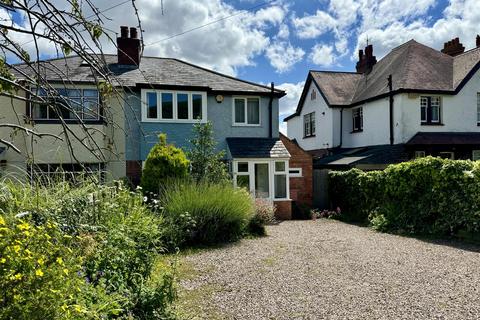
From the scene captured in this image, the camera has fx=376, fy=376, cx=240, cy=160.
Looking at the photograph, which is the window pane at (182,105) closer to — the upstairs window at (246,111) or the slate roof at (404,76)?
the upstairs window at (246,111)

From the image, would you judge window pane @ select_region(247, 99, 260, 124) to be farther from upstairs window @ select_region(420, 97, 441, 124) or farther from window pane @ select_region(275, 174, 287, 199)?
upstairs window @ select_region(420, 97, 441, 124)

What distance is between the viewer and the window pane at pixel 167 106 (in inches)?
602

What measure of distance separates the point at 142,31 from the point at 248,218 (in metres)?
8.00

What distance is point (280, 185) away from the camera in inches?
594

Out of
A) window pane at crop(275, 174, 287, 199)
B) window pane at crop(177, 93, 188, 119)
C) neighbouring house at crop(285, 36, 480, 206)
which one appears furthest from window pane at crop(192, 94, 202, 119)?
neighbouring house at crop(285, 36, 480, 206)

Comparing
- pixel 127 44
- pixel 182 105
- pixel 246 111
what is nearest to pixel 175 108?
pixel 182 105

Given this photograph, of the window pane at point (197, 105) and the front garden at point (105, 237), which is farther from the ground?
the window pane at point (197, 105)

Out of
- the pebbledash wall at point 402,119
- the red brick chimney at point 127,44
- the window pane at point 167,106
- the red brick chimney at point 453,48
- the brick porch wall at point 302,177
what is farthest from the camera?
the red brick chimney at point 453,48

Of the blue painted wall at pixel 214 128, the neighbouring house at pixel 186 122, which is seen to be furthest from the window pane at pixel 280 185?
the blue painted wall at pixel 214 128

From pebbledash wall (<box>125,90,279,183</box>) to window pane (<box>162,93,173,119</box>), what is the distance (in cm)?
33

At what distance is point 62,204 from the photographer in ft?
17.5

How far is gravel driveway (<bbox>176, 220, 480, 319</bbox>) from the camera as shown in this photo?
4.87 m

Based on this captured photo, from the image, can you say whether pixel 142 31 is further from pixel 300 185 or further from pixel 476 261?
pixel 300 185

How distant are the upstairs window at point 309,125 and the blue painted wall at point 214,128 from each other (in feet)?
28.7
